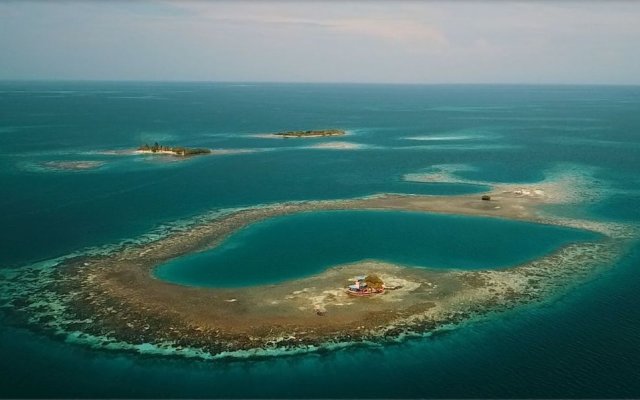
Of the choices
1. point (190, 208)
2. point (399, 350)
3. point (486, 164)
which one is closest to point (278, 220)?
point (190, 208)

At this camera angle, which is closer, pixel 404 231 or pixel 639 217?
pixel 404 231

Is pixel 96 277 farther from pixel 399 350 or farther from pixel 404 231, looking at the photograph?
pixel 404 231

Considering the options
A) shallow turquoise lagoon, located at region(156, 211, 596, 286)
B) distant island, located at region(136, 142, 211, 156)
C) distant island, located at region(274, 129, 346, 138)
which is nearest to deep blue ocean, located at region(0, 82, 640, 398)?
shallow turquoise lagoon, located at region(156, 211, 596, 286)

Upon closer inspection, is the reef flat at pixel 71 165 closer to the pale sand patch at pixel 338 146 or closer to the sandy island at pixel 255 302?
the sandy island at pixel 255 302

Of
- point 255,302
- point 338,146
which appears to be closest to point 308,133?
point 338,146

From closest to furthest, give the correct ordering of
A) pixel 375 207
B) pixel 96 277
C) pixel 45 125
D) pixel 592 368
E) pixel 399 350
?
pixel 592 368, pixel 399 350, pixel 96 277, pixel 375 207, pixel 45 125

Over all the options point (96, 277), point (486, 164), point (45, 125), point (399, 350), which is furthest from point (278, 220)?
point (45, 125)

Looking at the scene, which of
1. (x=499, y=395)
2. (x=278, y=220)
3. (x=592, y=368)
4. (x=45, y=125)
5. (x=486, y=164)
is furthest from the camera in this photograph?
(x=45, y=125)
